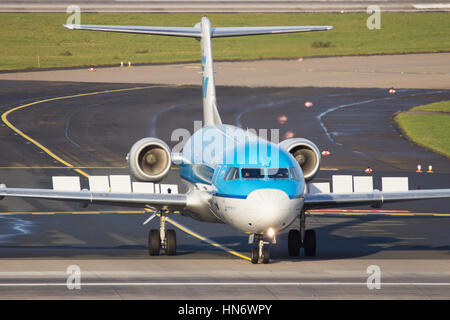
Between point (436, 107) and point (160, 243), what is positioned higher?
point (436, 107)

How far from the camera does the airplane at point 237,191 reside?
934 inches

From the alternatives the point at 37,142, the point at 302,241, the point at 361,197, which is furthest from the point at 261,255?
the point at 37,142

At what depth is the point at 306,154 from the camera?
28578 millimetres

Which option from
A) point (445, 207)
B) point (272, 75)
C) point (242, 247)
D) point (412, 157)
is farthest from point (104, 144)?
point (272, 75)

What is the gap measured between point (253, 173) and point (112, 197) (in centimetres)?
465

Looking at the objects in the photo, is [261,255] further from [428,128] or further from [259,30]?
[428,128]

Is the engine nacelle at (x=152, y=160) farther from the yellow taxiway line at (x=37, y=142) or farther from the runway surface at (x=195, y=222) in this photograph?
the yellow taxiway line at (x=37, y=142)

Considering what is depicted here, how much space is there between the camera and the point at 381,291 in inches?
842

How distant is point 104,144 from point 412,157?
17.5 metres

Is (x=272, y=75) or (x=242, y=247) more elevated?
(x=272, y=75)

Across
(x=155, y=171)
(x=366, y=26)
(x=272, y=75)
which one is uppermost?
(x=366, y=26)

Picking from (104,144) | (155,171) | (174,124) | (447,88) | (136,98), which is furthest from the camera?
(447,88)

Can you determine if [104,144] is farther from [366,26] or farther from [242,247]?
[366,26]

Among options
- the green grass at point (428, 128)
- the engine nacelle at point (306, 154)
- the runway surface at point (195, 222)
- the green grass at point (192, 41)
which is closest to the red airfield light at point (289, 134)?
the runway surface at point (195, 222)
